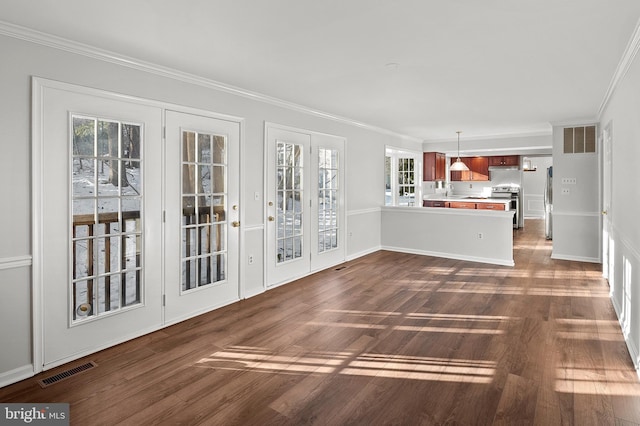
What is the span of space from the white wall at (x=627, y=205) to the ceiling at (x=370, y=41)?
0.38 m

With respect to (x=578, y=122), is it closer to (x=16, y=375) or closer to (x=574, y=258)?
(x=574, y=258)

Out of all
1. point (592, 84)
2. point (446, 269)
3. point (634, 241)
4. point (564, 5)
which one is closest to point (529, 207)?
point (446, 269)

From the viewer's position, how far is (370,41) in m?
2.88

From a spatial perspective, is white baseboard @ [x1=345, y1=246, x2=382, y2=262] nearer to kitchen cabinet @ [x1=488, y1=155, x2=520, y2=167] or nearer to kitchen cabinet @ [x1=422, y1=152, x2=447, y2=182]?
kitchen cabinet @ [x1=422, y1=152, x2=447, y2=182]

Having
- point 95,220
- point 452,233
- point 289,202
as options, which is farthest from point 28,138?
point 452,233

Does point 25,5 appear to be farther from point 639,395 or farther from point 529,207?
point 529,207

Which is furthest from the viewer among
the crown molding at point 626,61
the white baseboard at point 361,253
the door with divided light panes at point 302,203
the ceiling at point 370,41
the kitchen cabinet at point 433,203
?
the kitchen cabinet at point 433,203

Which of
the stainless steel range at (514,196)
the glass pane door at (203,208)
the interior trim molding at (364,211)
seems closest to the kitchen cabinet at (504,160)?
the stainless steel range at (514,196)

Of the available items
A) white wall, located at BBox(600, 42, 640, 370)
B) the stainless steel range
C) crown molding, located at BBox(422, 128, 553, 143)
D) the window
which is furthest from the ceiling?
the stainless steel range

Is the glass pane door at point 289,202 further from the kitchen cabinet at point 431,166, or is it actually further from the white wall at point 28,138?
the kitchen cabinet at point 431,166

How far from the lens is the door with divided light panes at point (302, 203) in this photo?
15.8 feet

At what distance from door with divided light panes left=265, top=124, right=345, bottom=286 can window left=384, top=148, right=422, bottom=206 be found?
2485 millimetres

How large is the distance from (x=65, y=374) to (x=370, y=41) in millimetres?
3299

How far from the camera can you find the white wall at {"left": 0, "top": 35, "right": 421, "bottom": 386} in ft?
8.42
